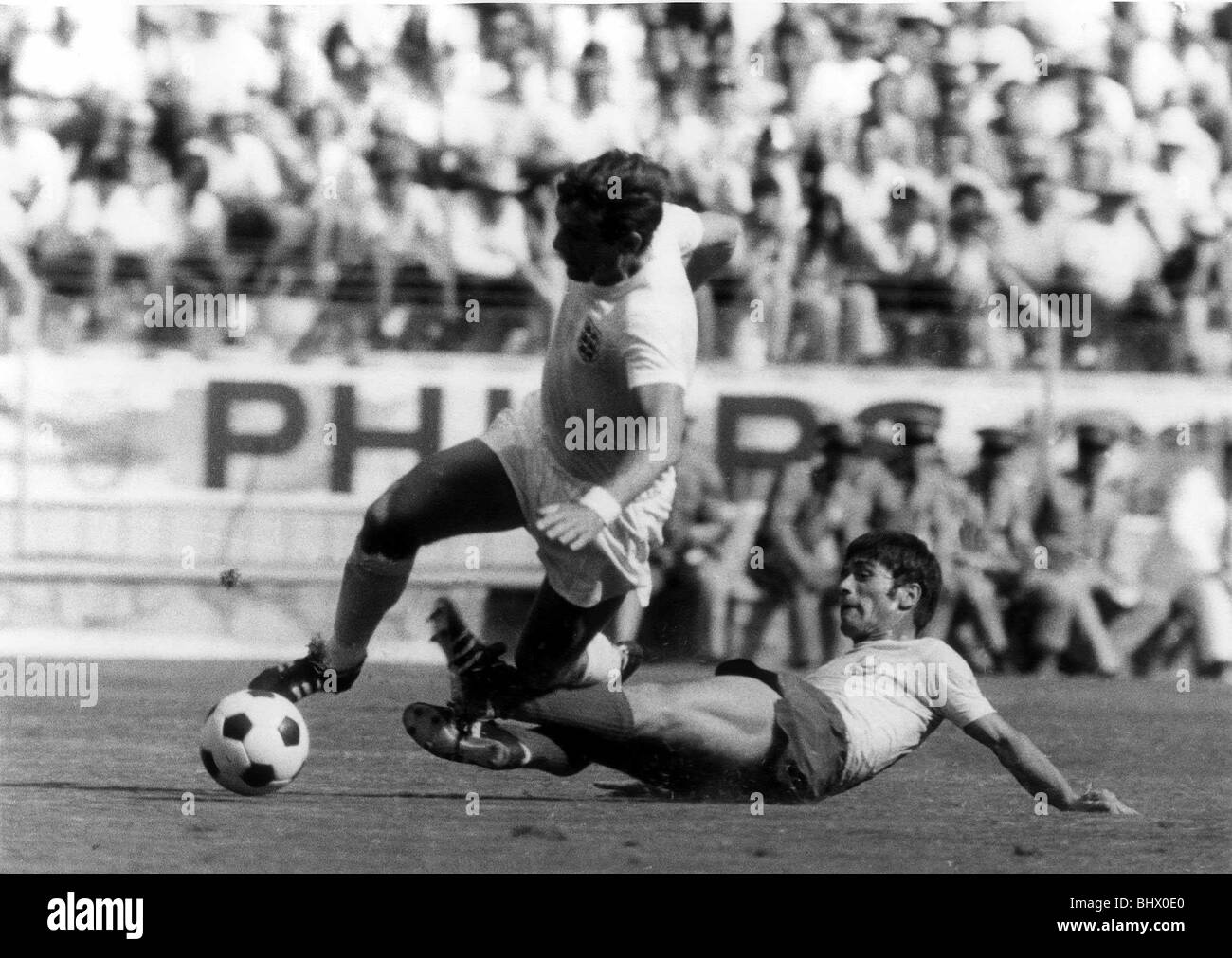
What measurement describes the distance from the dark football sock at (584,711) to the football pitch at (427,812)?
101mm

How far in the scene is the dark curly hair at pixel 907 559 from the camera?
17.8 feet

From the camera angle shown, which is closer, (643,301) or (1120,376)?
(643,301)

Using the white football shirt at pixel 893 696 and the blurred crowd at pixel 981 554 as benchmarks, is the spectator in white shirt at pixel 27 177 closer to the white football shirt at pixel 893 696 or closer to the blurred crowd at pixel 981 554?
the blurred crowd at pixel 981 554

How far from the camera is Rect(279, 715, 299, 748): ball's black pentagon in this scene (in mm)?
5293

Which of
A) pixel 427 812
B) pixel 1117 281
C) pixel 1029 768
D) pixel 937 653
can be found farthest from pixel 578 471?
pixel 1117 281

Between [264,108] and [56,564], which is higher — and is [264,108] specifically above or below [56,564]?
above

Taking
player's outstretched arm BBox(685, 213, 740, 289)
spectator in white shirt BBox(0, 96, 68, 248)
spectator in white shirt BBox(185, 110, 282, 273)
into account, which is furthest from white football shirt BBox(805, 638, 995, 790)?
spectator in white shirt BBox(0, 96, 68, 248)

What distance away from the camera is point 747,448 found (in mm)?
5434

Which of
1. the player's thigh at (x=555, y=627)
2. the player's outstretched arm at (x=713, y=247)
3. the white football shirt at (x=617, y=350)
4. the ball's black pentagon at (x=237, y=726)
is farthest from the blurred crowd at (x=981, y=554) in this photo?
the ball's black pentagon at (x=237, y=726)

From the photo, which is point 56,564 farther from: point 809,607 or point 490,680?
point 809,607

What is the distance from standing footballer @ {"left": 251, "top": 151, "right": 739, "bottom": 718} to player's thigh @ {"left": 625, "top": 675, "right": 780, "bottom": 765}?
134 millimetres

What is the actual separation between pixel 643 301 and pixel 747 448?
1.76 ft

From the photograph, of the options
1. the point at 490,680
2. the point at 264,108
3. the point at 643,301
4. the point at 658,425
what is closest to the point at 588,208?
the point at 643,301

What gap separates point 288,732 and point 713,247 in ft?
5.96
